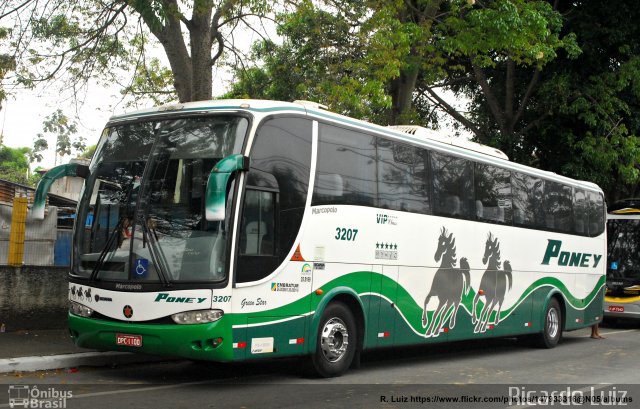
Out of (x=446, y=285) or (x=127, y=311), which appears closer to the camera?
(x=127, y=311)

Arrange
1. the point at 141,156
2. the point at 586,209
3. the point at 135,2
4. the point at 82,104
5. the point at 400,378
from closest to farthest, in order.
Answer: the point at 141,156
the point at 400,378
the point at 135,2
the point at 82,104
the point at 586,209

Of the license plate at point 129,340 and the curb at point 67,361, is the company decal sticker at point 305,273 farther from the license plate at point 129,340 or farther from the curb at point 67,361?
the curb at point 67,361

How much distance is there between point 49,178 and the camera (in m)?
9.56

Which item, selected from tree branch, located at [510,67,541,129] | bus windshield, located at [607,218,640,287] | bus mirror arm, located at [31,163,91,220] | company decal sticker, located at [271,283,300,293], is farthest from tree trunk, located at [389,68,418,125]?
bus mirror arm, located at [31,163,91,220]

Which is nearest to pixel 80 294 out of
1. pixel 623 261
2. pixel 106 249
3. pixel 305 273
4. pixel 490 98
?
pixel 106 249

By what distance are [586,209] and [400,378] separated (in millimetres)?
8636

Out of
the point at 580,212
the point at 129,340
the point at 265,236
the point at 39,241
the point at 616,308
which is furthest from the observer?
the point at 616,308

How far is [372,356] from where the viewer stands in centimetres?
1302

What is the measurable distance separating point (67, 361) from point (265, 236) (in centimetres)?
328

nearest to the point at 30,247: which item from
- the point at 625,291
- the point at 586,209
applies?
the point at 586,209

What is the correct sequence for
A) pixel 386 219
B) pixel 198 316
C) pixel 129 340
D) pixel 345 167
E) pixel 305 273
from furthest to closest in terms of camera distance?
1. pixel 386 219
2. pixel 345 167
3. pixel 305 273
4. pixel 129 340
5. pixel 198 316

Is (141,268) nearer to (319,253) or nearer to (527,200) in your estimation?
(319,253)

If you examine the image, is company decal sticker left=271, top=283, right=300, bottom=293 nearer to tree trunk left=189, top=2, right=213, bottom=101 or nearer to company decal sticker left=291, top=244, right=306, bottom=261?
company decal sticker left=291, top=244, right=306, bottom=261

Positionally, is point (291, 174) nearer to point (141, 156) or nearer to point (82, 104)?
point (141, 156)
